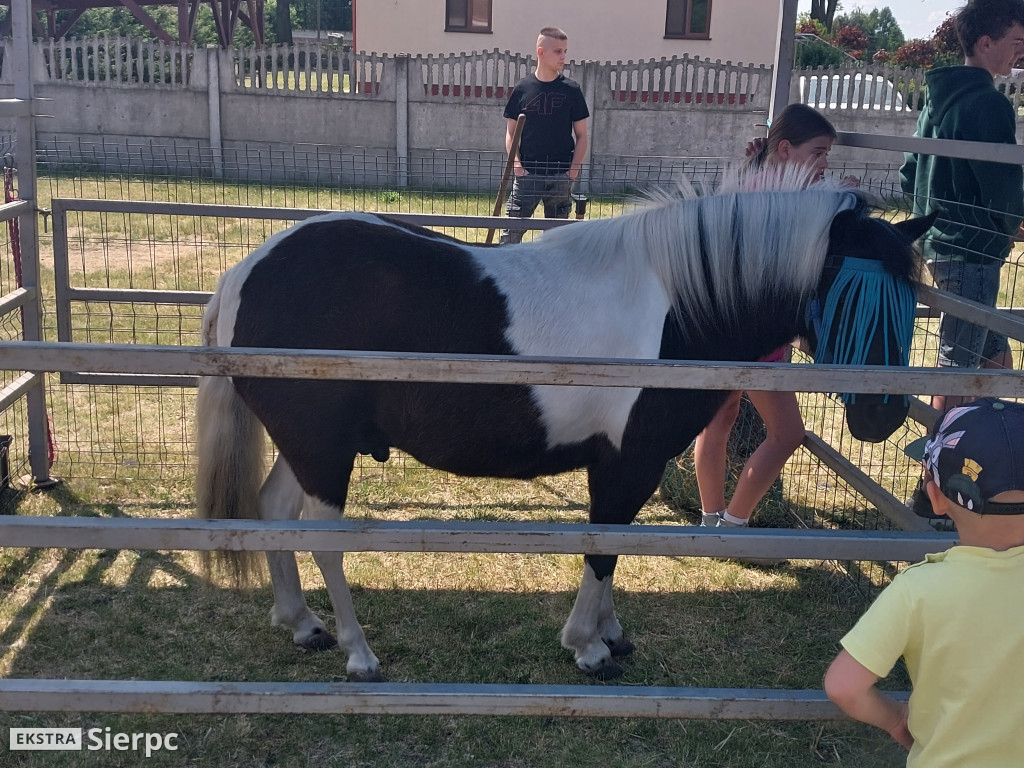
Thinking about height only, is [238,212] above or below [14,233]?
above

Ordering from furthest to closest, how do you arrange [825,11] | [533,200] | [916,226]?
[825,11] < [533,200] < [916,226]

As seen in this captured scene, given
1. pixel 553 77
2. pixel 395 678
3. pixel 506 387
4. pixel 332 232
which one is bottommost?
pixel 395 678

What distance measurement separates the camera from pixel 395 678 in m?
3.30

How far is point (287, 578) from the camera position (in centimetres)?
344

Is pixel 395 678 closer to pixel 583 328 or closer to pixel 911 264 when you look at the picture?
pixel 583 328

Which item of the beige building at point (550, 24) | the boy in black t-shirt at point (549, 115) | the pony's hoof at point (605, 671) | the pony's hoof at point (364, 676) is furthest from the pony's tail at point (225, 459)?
the beige building at point (550, 24)

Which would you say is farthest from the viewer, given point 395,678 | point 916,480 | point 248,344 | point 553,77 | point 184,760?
point 553,77

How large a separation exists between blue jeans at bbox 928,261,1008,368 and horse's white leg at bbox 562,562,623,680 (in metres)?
1.67

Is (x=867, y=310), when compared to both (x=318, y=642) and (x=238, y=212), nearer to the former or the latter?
(x=318, y=642)

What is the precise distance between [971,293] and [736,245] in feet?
4.16

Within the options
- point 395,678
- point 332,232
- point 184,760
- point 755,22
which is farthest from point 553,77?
point 755,22

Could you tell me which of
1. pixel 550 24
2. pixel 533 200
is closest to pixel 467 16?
pixel 550 24

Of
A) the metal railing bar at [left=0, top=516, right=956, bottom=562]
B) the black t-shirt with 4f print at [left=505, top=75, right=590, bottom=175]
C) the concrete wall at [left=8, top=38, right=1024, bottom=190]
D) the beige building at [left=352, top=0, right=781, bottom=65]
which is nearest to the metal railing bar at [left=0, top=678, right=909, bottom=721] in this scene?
the metal railing bar at [left=0, top=516, right=956, bottom=562]

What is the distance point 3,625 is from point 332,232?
6.72 feet
